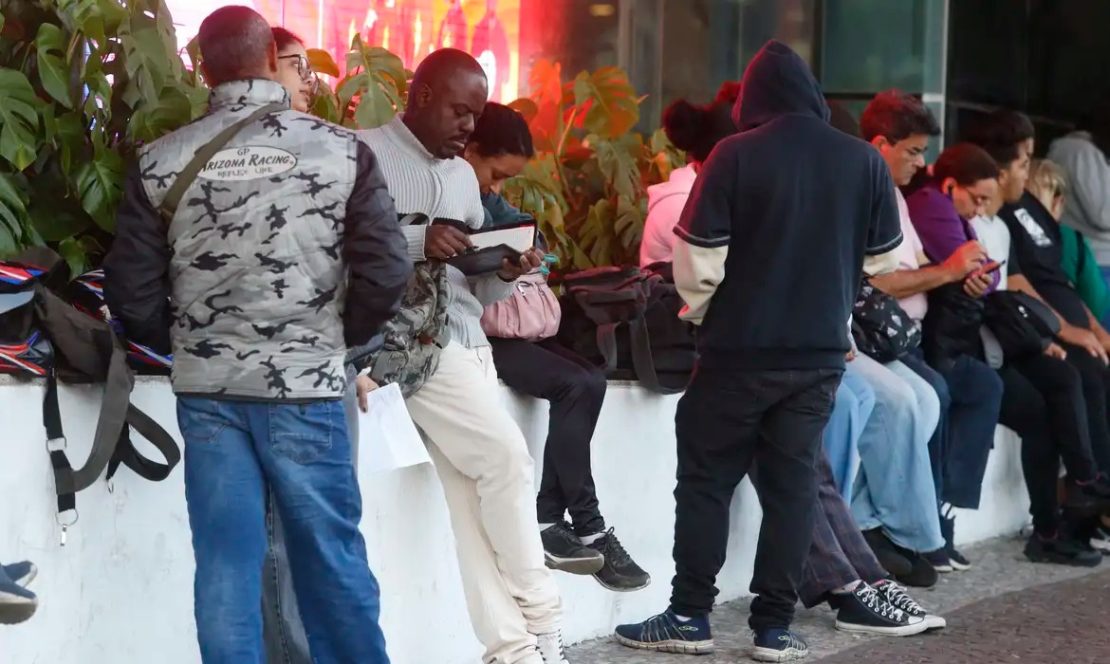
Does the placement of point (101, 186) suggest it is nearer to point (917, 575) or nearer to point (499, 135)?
point (499, 135)

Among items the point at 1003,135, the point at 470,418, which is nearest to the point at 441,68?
A: the point at 470,418

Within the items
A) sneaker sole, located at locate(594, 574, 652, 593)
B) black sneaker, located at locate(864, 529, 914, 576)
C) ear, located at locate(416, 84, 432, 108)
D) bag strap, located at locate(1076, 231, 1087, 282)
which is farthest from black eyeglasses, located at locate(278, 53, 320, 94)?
bag strap, located at locate(1076, 231, 1087, 282)

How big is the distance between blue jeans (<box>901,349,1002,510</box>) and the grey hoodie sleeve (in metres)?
4.64

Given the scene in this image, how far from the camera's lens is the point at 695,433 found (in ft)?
19.8

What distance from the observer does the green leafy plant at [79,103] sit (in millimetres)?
5145

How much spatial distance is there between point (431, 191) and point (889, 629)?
8.52ft

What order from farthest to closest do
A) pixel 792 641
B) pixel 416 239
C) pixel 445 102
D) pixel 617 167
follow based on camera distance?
pixel 617 167 → pixel 792 641 → pixel 445 102 → pixel 416 239

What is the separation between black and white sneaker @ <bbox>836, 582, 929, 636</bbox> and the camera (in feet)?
21.6

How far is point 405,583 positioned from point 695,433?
1.13m

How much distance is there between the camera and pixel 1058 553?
869 centimetres

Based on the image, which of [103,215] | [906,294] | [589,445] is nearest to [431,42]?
[906,294]

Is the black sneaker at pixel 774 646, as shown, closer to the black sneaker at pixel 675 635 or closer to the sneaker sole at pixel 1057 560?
the black sneaker at pixel 675 635

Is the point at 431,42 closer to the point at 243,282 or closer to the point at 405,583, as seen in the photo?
the point at 405,583

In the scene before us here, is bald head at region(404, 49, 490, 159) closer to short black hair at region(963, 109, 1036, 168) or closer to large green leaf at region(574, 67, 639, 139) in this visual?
large green leaf at region(574, 67, 639, 139)
